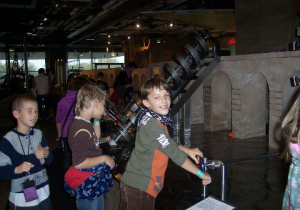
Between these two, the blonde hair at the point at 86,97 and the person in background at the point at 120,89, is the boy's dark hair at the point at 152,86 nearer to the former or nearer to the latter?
the blonde hair at the point at 86,97

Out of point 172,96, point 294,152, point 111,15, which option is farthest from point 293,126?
point 111,15

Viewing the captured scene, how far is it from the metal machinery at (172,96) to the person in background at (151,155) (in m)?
3.05

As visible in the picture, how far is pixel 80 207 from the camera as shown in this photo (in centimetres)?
255

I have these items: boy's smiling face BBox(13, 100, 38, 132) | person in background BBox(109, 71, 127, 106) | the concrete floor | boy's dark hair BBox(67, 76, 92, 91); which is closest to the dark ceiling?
person in background BBox(109, 71, 127, 106)

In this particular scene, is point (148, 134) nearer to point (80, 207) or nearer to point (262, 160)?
point (80, 207)

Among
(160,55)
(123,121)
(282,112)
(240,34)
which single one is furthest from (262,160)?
(160,55)


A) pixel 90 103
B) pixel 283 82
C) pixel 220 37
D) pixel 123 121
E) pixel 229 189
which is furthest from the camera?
pixel 220 37

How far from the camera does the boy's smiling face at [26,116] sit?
2.33 m

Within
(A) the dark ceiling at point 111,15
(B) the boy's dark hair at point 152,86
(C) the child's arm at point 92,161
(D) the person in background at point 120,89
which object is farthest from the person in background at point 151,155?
(A) the dark ceiling at point 111,15

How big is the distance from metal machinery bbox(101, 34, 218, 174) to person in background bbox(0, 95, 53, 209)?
287 cm

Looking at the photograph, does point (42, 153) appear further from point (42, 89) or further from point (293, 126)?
point (42, 89)

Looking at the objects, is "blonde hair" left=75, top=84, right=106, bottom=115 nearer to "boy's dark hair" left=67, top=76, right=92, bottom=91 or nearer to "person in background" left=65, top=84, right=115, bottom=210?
"person in background" left=65, top=84, right=115, bottom=210

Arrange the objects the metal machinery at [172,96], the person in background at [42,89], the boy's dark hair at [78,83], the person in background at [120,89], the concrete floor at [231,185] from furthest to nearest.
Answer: the person in background at [42,89]
the person in background at [120,89]
the metal machinery at [172,96]
the boy's dark hair at [78,83]
the concrete floor at [231,185]

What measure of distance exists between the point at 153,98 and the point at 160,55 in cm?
1818
